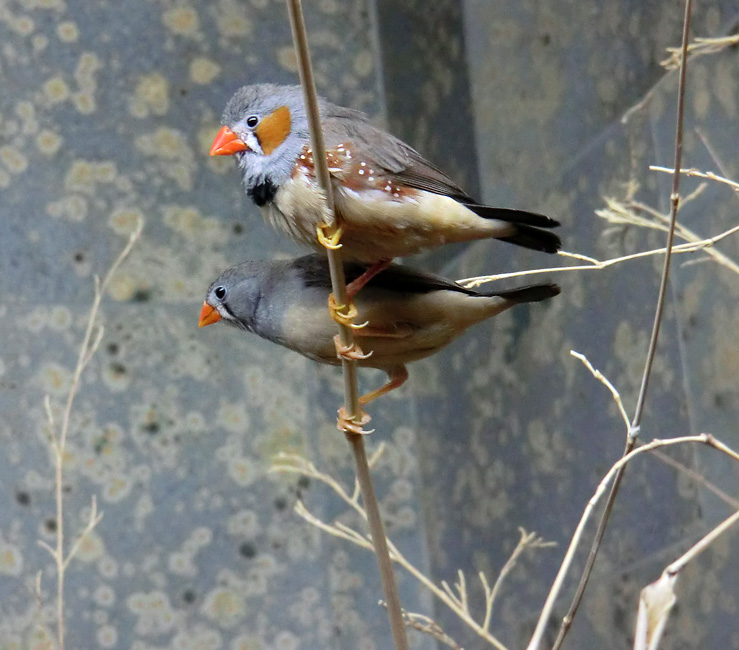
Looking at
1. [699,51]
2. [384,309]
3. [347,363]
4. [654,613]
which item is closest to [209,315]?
[384,309]

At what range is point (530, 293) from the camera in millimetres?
1669

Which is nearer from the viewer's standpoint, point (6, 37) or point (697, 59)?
point (697, 59)

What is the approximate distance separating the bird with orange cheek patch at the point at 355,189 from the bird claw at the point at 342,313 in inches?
3.3

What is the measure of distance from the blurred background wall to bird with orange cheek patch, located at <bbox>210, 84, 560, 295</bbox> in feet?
3.72

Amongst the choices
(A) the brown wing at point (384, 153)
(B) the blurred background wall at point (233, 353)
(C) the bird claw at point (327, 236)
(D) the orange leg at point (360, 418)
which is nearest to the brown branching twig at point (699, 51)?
(A) the brown wing at point (384, 153)

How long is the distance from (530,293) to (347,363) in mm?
488

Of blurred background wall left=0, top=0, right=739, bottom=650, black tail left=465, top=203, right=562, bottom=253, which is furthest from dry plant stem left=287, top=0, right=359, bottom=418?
blurred background wall left=0, top=0, right=739, bottom=650

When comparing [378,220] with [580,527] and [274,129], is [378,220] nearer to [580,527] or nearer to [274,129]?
[274,129]

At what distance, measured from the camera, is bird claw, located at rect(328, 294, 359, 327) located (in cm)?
133

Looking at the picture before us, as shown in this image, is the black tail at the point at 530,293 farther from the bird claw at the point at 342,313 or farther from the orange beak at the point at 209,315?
the orange beak at the point at 209,315

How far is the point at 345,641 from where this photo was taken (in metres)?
3.43

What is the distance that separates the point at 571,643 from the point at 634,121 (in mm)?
1407

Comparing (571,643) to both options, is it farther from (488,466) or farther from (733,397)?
(733,397)

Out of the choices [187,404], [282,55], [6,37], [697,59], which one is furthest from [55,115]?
[697,59]
